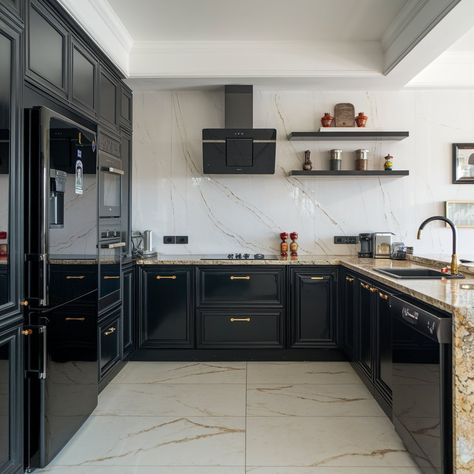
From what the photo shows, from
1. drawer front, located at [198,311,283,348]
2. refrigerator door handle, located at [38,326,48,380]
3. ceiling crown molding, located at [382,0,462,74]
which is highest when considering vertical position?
ceiling crown molding, located at [382,0,462,74]

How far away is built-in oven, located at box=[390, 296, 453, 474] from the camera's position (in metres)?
1.67

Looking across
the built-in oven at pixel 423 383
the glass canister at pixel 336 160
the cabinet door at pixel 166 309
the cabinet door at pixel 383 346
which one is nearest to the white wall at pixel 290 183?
the glass canister at pixel 336 160

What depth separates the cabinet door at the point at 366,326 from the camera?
9.27 feet

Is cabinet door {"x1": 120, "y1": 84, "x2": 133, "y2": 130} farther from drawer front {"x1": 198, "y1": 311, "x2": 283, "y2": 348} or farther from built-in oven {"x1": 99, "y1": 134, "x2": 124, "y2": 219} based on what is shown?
drawer front {"x1": 198, "y1": 311, "x2": 283, "y2": 348}

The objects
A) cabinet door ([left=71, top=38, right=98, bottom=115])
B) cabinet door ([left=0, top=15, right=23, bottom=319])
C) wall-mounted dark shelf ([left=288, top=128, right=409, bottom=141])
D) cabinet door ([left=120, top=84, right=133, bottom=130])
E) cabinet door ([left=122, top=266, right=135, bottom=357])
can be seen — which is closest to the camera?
cabinet door ([left=0, top=15, right=23, bottom=319])

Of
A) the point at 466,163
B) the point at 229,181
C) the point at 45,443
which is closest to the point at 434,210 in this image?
the point at 466,163

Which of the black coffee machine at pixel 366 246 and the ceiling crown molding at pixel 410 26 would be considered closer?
the ceiling crown molding at pixel 410 26

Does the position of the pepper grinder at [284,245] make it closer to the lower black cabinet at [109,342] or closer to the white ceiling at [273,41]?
the white ceiling at [273,41]

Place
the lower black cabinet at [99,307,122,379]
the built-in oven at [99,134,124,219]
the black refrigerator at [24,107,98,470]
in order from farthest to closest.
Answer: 1. the built-in oven at [99,134,124,219]
2. the lower black cabinet at [99,307,122,379]
3. the black refrigerator at [24,107,98,470]

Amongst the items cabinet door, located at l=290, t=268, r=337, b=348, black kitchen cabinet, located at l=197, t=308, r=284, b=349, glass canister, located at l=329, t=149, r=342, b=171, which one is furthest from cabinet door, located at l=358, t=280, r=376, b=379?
glass canister, located at l=329, t=149, r=342, b=171

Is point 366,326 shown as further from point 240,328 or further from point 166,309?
point 166,309

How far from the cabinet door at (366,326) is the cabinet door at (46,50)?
2.26 m

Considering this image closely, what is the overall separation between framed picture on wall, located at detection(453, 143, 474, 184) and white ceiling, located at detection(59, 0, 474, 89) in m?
0.73

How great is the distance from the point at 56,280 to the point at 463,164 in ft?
12.4
